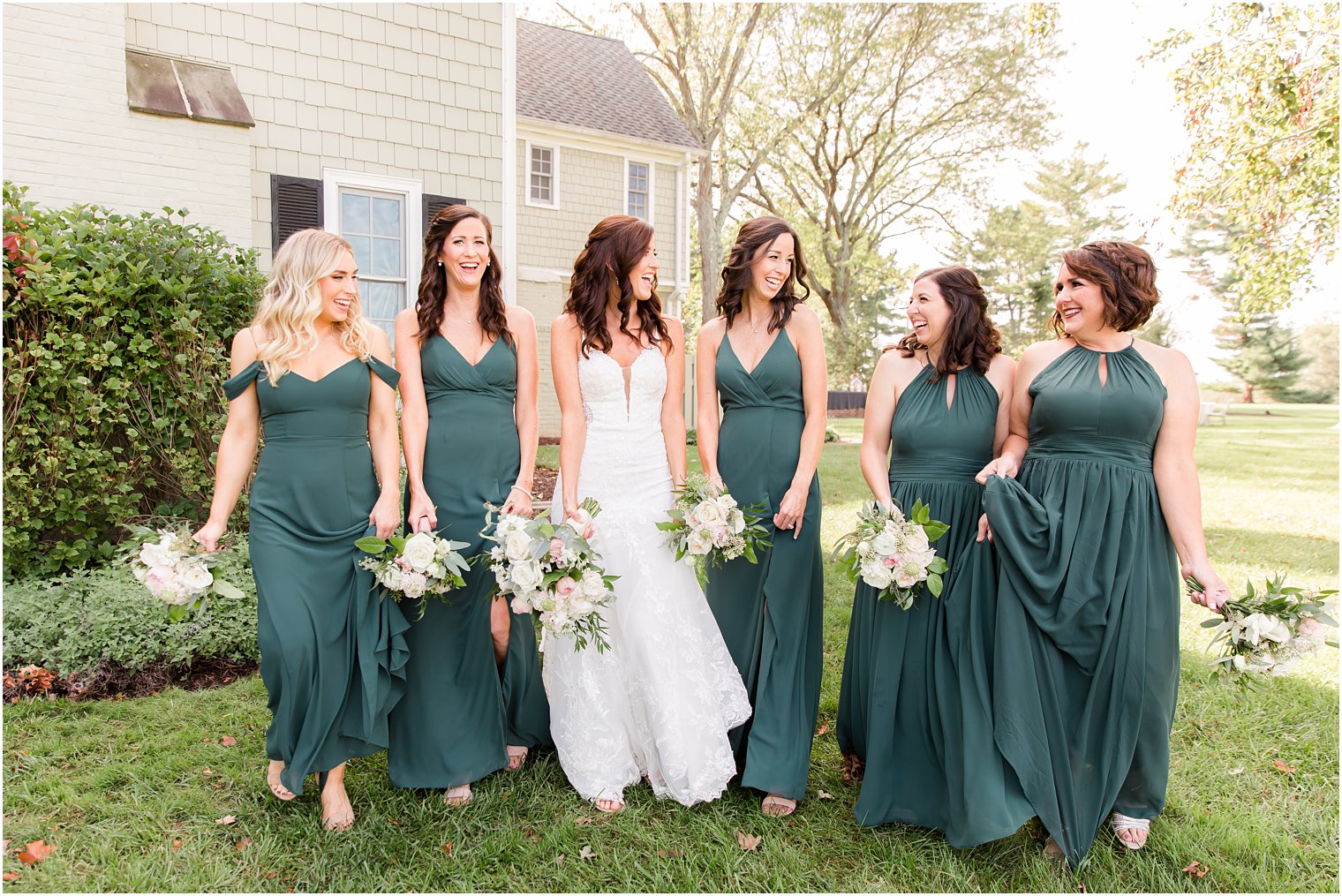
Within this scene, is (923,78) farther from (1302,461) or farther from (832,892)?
(832,892)

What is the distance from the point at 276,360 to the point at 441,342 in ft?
A: 2.31

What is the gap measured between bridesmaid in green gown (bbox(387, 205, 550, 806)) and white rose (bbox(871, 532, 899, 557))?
5.16 ft

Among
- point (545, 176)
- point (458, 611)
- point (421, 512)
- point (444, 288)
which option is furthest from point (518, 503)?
point (545, 176)

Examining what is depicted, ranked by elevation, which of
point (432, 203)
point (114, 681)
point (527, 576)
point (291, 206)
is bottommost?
point (114, 681)

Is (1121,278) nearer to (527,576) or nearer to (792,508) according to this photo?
(792,508)

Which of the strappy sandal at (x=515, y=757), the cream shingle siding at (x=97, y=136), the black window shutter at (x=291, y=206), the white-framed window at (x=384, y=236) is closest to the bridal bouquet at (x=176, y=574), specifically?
the strappy sandal at (x=515, y=757)

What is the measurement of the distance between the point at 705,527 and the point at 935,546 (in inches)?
40.7

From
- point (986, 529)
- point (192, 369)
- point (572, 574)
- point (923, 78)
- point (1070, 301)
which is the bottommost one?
point (572, 574)

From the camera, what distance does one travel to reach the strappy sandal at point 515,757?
4.11 meters

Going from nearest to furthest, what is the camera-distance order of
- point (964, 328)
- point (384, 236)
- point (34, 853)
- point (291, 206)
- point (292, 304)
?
point (34, 853) → point (292, 304) → point (964, 328) → point (291, 206) → point (384, 236)

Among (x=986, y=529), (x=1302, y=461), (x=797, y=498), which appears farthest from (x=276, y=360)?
(x=1302, y=461)

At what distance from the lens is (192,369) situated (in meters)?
6.02

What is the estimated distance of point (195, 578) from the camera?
10.5 feet

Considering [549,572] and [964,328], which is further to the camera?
[964,328]
